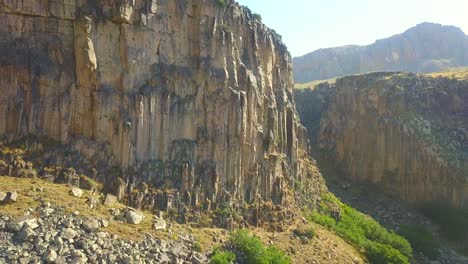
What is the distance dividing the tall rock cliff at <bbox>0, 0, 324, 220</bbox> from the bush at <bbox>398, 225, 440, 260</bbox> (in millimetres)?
17663

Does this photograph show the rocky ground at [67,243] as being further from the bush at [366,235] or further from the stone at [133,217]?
the bush at [366,235]

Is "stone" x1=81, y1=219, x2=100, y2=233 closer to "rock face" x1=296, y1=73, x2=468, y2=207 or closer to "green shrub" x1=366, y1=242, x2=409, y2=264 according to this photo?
"green shrub" x1=366, y1=242, x2=409, y2=264

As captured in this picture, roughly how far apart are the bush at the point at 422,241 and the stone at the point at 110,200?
105ft

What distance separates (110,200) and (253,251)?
9426mm

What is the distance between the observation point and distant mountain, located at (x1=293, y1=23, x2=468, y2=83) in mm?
133625

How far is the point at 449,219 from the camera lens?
5356 centimetres

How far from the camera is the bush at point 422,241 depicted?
45906 millimetres

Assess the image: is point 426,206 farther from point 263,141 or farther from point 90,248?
point 90,248

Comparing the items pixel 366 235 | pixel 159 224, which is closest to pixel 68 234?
pixel 159 224

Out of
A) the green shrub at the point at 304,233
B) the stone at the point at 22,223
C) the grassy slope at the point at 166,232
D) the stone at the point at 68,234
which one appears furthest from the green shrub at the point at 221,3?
the stone at the point at 22,223

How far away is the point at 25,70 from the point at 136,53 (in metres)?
7.27

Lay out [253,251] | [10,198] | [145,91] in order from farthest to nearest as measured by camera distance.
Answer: [145,91] → [253,251] → [10,198]

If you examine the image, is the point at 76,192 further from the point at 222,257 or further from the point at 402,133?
the point at 402,133

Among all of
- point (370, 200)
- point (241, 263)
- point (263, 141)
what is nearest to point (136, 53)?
point (263, 141)
